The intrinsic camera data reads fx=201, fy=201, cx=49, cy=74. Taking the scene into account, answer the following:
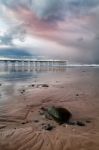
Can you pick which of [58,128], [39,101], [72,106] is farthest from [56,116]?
[39,101]

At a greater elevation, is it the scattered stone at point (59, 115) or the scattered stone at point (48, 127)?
the scattered stone at point (59, 115)

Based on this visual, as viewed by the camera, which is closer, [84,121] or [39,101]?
[84,121]

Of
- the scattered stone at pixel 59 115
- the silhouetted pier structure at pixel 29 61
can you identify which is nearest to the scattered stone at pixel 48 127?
the scattered stone at pixel 59 115

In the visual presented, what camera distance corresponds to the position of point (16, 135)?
6.70m

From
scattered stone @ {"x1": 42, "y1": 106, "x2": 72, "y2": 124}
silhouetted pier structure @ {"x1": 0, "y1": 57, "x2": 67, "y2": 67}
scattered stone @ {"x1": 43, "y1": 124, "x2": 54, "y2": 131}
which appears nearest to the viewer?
scattered stone @ {"x1": 43, "y1": 124, "x2": 54, "y2": 131}

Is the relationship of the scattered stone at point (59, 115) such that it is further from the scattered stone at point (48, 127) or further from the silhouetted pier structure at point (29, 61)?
the silhouetted pier structure at point (29, 61)

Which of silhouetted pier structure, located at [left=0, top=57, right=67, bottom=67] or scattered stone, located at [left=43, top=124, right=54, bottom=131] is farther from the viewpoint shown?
silhouetted pier structure, located at [left=0, top=57, right=67, bottom=67]

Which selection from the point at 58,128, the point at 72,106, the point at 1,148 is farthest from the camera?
the point at 72,106

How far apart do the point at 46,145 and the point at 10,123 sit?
2.41 metres

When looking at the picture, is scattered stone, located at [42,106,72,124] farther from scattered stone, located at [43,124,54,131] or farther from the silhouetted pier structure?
the silhouetted pier structure

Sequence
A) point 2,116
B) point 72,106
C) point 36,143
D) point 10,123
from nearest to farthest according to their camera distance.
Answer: point 36,143 < point 10,123 < point 2,116 < point 72,106

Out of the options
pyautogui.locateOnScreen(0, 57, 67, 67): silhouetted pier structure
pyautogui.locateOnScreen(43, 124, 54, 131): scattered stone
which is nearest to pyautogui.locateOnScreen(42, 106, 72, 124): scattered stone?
pyautogui.locateOnScreen(43, 124, 54, 131): scattered stone

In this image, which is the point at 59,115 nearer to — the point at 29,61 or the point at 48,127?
the point at 48,127

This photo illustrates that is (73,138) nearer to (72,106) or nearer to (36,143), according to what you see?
(36,143)
